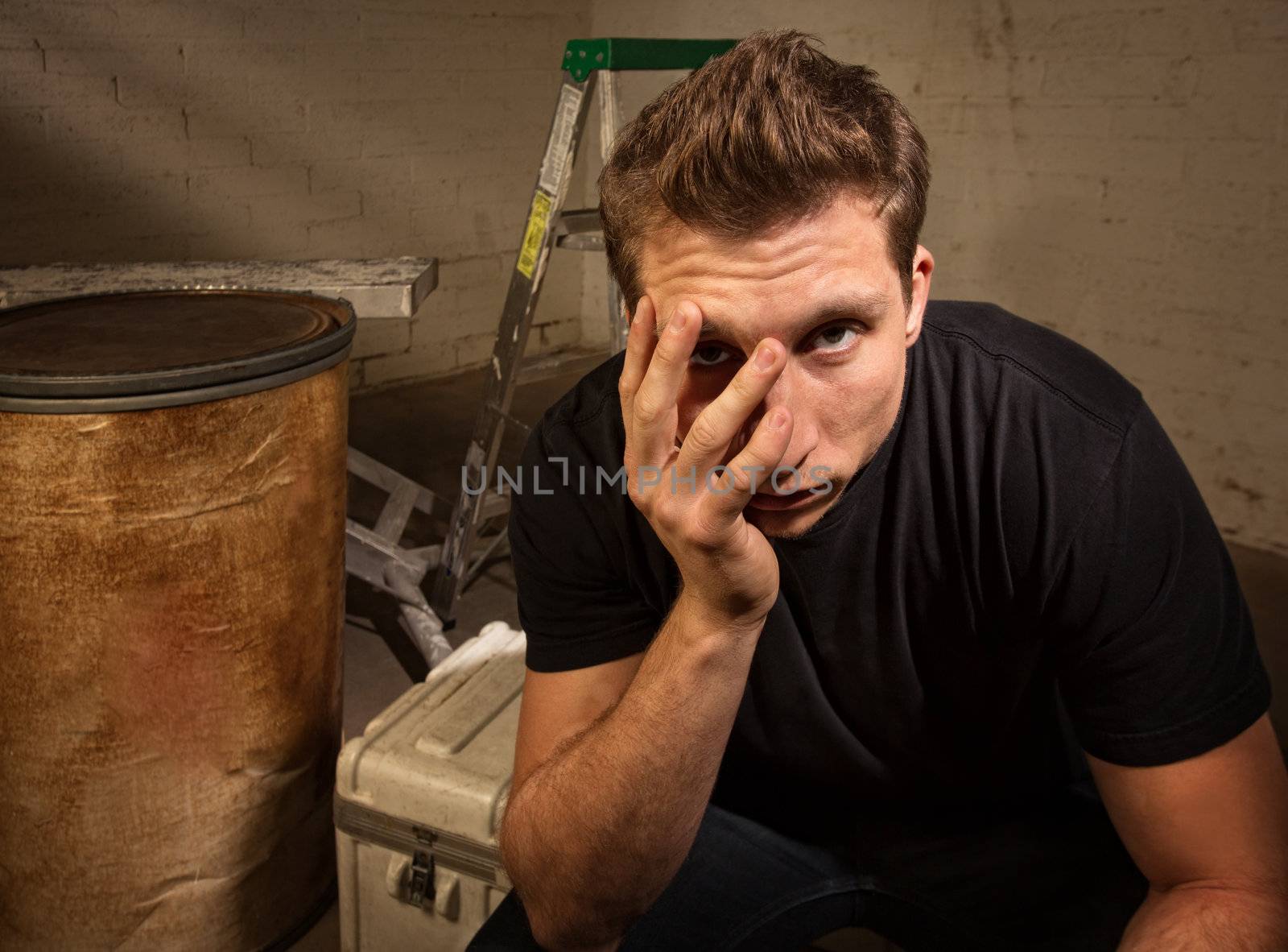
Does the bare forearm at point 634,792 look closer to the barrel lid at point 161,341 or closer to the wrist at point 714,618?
the wrist at point 714,618

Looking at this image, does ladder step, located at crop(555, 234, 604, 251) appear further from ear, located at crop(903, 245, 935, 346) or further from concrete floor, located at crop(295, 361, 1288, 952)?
ear, located at crop(903, 245, 935, 346)

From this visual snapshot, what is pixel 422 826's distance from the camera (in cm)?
154

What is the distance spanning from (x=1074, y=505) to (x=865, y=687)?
34 cm

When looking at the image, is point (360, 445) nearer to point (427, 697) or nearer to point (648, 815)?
point (427, 697)

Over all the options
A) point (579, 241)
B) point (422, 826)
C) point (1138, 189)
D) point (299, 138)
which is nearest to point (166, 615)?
point (422, 826)

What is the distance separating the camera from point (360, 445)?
427 cm

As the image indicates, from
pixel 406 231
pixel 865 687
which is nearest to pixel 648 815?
pixel 865 687

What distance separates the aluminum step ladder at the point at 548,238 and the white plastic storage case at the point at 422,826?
111cm

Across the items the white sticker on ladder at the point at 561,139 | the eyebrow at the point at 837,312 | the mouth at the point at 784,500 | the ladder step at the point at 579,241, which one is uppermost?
the white sticker on ladder at the point at 561,139

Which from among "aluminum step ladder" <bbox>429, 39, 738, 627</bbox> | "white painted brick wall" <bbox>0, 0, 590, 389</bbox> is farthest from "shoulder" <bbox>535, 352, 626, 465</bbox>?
"white painted brick wall" <bbox>0, 0, 590, 389</bbox>

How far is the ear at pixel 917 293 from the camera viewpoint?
3.86 ft

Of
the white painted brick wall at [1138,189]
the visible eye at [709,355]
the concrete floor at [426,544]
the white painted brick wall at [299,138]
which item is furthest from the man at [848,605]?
the white painted brick wall at [299,138]

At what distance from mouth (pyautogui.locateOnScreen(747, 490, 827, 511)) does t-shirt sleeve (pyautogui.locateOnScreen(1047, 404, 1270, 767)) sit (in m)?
0.28

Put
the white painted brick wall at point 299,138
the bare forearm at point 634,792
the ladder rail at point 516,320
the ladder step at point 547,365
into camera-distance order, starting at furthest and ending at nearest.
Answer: the white painted brick wall at point 299,138 < the ladder step at point 547,365 < the ladder rail at point 516,320 < the bare forearm at point 634,792
